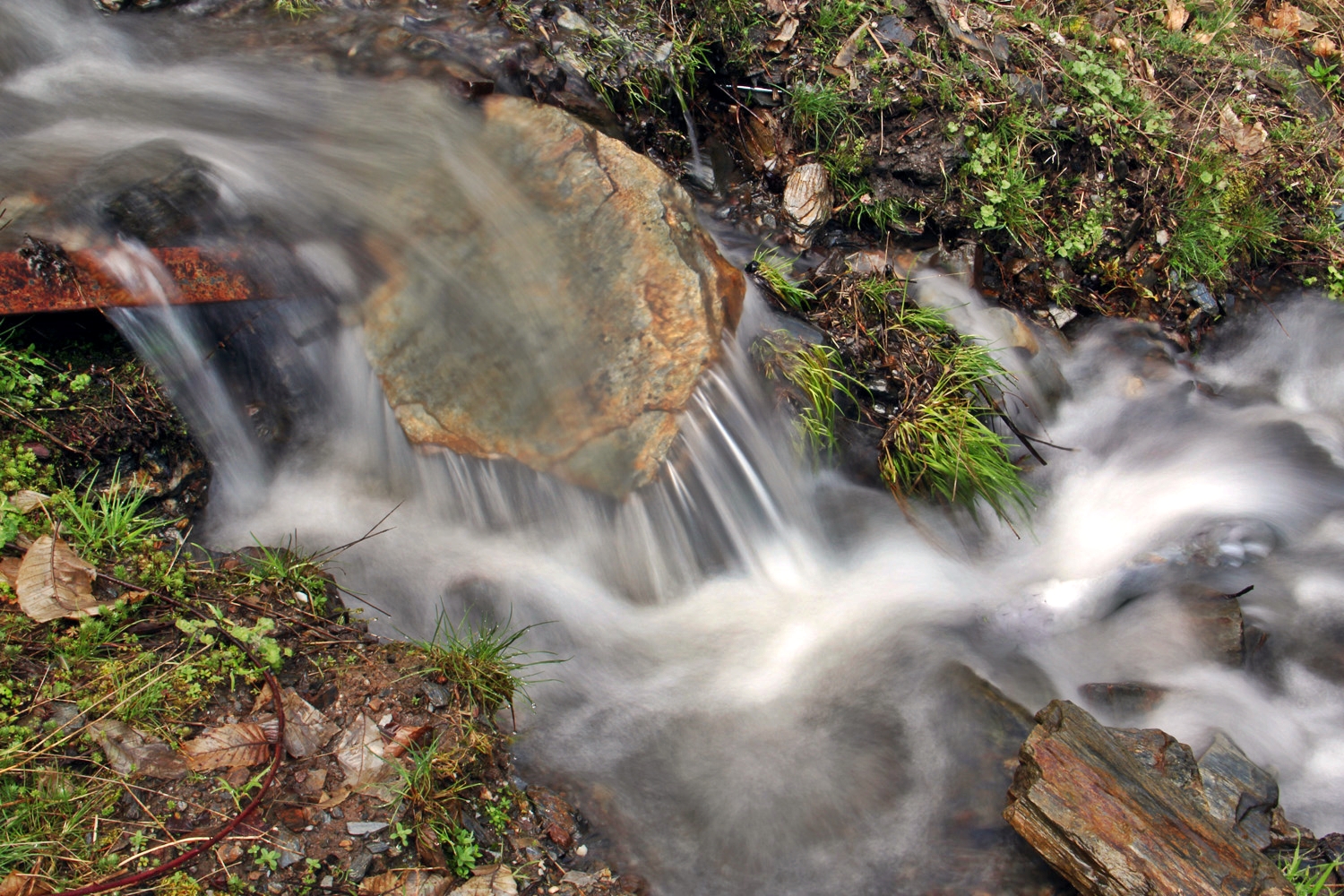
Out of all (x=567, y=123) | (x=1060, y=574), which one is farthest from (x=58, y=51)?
(x=1060, y=574)

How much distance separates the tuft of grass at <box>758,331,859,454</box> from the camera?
13.2ft

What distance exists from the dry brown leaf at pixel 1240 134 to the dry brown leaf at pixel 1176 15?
2.90 feet

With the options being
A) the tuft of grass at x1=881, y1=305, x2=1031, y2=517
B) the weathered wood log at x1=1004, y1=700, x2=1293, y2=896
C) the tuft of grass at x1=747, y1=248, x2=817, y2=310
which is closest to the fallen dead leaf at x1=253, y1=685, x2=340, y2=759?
the weathered wood log at x1=1004, y1=700, x2=1293, y2=896

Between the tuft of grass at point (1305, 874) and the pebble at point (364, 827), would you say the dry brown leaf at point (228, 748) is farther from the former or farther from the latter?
the tuft of grass at point (1305, 874)

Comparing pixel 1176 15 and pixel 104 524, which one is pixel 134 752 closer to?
pixel 104 524

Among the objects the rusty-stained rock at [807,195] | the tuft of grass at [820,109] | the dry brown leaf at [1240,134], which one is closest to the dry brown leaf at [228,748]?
the rusty-stained rock at [807,195]

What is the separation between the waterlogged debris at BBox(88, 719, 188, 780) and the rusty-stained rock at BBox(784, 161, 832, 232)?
3970 millimetres

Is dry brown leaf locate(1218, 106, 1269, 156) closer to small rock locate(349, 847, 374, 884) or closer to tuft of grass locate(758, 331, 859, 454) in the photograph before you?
tuft of grass locate(758, 331, 859, 454)

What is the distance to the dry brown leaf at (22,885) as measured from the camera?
206 cm

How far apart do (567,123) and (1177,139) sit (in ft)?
12.9

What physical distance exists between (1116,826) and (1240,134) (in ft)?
16.4

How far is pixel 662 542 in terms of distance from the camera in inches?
148

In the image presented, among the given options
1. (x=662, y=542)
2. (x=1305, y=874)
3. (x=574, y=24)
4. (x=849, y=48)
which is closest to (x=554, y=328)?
(x=662, y=542)

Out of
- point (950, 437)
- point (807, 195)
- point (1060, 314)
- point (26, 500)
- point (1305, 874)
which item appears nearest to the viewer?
point (26, 500)
